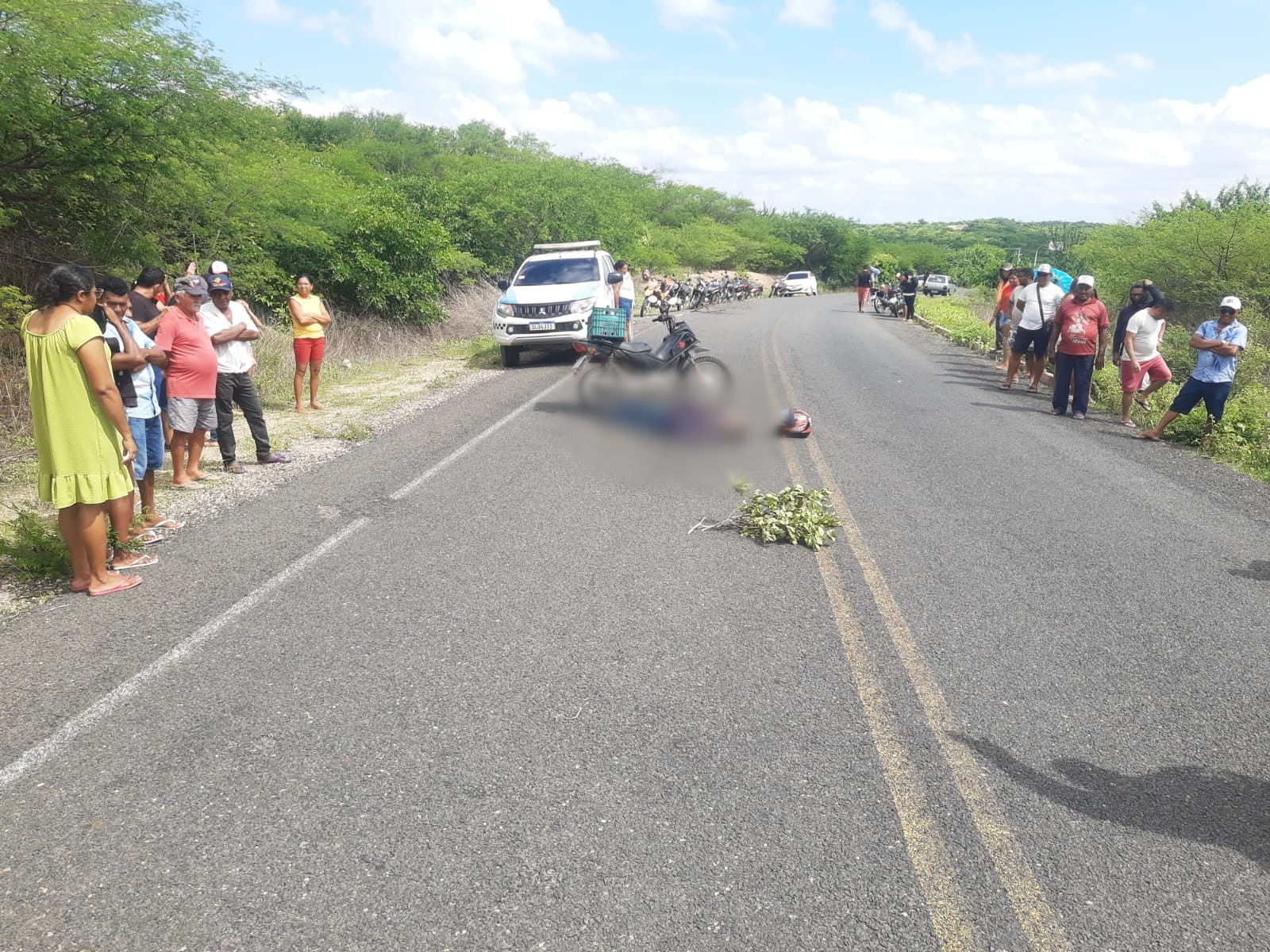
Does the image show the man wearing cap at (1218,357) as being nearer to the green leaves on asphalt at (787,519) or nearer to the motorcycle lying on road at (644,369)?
the motorcycle lying on road at (644,369)

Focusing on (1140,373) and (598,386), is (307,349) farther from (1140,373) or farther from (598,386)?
(1140,373)

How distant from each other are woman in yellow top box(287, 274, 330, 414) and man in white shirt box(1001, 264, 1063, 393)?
9.75 m

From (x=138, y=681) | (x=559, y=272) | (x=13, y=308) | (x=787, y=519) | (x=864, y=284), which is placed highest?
(x=864, y=284)

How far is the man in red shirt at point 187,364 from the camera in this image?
714 cm

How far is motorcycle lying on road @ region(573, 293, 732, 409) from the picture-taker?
10.9 meters

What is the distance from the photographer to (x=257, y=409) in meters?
8.33

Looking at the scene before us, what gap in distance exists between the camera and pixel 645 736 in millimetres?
3727

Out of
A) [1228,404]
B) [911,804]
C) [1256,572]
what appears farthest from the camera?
[1228,404]

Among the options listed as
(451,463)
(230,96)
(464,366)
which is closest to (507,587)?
(451,463)

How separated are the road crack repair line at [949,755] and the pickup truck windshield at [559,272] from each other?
10639 millimetres

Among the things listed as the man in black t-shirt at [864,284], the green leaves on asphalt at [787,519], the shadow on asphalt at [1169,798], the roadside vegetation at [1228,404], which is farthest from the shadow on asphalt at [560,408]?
the man in black t-shirt at [864,284]

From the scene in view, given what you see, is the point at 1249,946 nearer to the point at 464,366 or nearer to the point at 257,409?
the point at 257,409

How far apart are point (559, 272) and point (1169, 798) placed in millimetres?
14383

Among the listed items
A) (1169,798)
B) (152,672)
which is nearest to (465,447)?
(152,672)
